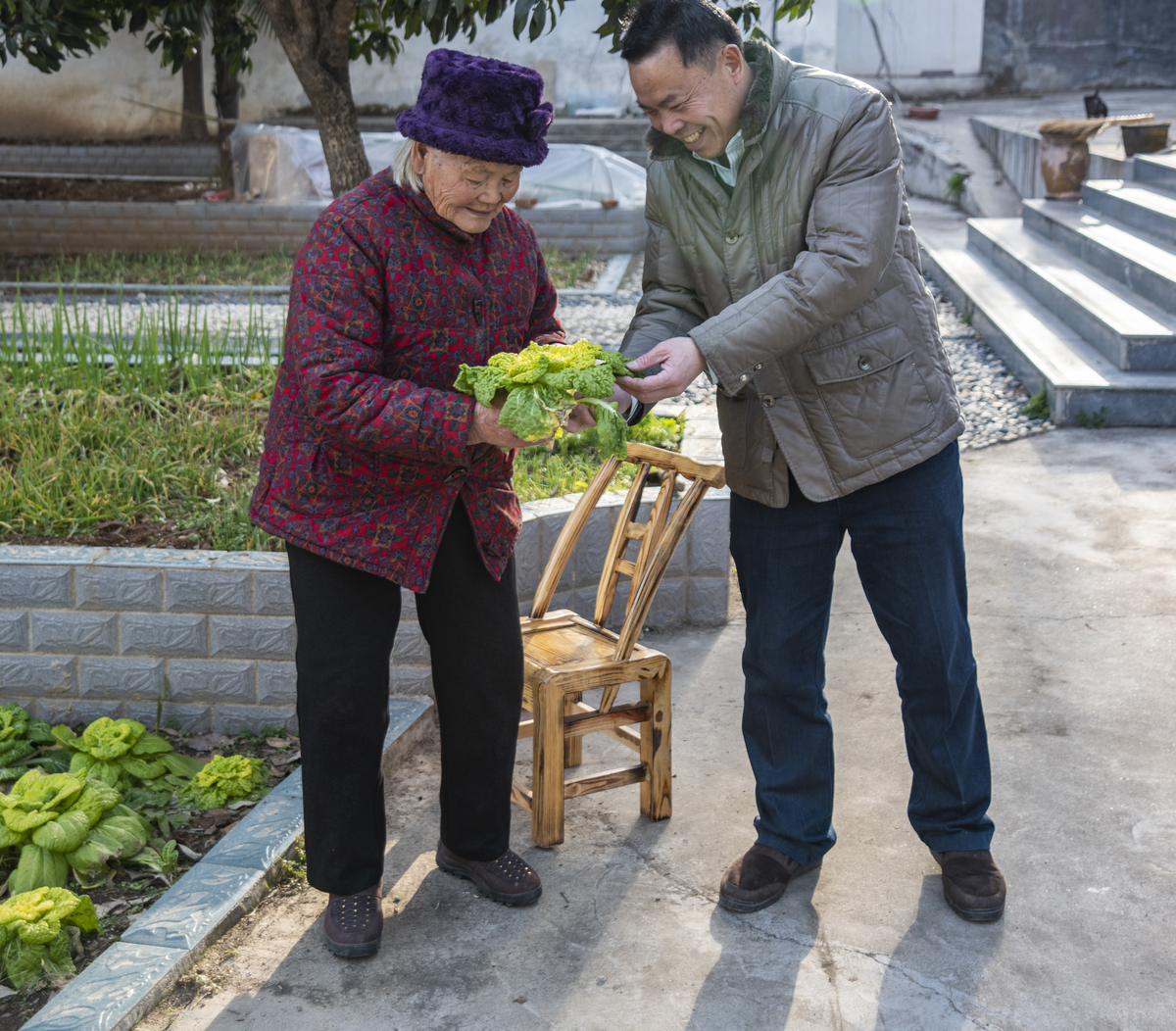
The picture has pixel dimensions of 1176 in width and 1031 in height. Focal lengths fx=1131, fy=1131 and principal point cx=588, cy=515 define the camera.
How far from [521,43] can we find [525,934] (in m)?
17.2

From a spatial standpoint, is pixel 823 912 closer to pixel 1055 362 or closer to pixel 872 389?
pixel 872 389

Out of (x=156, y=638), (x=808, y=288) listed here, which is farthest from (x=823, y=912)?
(x=156, y=638)

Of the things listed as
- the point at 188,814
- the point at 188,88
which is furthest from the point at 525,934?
the point at 188,88

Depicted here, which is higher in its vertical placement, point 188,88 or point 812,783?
point 188,88

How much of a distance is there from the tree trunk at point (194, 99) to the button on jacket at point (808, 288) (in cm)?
1743

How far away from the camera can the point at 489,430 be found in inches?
91.0

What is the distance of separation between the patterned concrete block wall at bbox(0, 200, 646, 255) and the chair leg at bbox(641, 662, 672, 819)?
8642 millimetres

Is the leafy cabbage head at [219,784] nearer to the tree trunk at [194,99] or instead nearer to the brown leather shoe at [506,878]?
the brown leather shoe at [506,878]

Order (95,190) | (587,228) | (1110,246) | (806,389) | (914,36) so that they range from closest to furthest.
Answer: (806,389) → (1110,246) → (587,228) → (95,190) → (914,36)

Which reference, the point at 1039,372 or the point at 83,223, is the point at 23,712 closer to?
the point at 1039,372

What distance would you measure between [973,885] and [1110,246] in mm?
7170

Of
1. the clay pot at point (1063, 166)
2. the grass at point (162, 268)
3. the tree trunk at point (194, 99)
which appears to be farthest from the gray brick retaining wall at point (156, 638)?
the tree trunk at point (194, 99)

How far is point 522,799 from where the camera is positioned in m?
3.20

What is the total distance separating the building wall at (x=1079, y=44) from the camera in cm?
2166
